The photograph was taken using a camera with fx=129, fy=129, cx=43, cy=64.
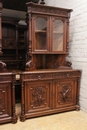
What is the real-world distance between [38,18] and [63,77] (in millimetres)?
1190

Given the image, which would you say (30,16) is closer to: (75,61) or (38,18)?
(38,18)

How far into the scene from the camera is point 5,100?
2070mm

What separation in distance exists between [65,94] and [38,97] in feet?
1.80

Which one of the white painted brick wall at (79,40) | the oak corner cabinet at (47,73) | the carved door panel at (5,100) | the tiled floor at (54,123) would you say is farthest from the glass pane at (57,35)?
the tiled floor at (54,123)

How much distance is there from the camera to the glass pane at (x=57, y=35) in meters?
2.52

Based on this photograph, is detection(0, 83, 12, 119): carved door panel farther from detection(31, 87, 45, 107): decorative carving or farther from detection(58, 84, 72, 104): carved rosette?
detection(58, 84, 72, 104): carved rosette

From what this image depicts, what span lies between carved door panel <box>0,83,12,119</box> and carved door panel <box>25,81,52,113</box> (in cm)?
28

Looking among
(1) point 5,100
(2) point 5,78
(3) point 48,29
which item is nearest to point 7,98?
(1) point 5,100

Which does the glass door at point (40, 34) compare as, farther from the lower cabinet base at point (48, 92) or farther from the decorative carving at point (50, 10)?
the lower cabinet base at point (48, 92)

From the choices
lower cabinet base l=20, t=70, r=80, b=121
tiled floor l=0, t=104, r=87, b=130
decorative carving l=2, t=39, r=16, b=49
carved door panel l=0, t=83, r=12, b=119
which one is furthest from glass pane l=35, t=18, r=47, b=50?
decorative carving l=2, t=39, r=16, b=49

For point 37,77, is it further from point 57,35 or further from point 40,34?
point 57,35

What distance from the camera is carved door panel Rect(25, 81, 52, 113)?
7.18 feet

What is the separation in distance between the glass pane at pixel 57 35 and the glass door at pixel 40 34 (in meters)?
0.17

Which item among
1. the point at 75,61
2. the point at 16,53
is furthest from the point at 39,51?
the point at 16,53
